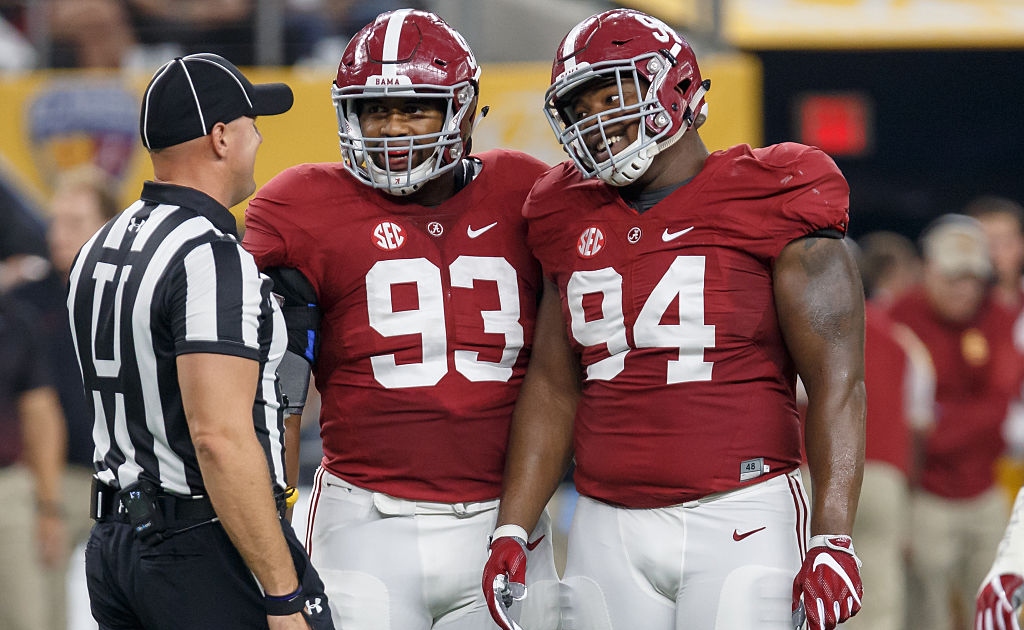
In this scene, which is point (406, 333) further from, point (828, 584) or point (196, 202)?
point (828, 584)

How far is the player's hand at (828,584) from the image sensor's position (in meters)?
2.57

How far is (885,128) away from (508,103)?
377 cm

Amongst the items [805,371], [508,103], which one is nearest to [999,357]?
[508,103]

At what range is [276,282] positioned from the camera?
10.2 feet

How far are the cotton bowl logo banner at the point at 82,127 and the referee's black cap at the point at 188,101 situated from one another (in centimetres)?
400

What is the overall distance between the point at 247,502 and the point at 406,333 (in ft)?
2.14

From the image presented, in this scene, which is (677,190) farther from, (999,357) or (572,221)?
(999,357)

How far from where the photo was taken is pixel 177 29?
7543 mm

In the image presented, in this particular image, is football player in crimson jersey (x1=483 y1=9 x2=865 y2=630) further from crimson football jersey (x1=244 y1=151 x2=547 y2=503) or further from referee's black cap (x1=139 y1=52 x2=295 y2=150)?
referee's black cap (x1=139 y1=52 x2=295 y2=150)

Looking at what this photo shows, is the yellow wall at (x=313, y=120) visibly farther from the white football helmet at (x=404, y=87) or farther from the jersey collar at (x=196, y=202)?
the jersey collar at (x=196, y=202)

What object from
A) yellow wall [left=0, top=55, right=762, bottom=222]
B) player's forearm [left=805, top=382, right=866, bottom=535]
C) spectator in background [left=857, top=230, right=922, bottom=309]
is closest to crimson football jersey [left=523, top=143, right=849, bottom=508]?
player's forearm [left=805, top=382, right=866, bottom=535]

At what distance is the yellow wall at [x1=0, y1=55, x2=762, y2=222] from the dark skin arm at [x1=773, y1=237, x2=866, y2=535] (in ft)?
11.1

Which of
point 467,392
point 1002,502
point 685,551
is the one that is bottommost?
point 1002,502

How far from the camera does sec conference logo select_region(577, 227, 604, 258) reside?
292 cm
